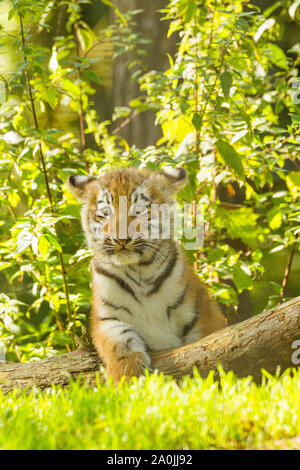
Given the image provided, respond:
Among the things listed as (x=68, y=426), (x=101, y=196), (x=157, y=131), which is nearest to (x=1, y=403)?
(x=68, y=426)

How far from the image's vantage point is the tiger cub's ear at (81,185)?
3.33m

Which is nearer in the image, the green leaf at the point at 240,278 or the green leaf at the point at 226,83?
the green leaf at the point at 226,83

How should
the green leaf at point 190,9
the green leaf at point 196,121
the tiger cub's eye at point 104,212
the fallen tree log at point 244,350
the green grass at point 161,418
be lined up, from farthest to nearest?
the green leaf at point 190,9, the green leaf at point 196,121, the tiger cub's eye at point 104,212, the fallen tree log at point 244,350, the green grass at point 161,418

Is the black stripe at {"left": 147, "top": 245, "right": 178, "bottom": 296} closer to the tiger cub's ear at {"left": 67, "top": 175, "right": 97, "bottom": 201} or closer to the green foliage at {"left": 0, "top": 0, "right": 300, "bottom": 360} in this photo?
the tiger cub's ear at {"left": 67, "top": 175, "right": 97, "bottom": 201}

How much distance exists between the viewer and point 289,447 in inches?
79.3

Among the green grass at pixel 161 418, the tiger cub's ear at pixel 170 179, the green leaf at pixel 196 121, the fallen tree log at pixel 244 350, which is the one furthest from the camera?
the green leaf at pixel 196 121

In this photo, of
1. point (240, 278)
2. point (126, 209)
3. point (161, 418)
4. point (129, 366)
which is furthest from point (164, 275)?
point (240, 278)

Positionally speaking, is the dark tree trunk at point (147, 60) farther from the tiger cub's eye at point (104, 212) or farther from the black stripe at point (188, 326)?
the black stripe at point (188, 326)

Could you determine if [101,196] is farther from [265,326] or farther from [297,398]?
[297,398]

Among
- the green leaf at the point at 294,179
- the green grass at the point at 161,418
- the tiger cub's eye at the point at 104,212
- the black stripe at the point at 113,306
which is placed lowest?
the green grass at the point at 161,418

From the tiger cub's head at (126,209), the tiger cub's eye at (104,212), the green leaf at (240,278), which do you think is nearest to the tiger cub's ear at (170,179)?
the tiger cub's head at (126,209)

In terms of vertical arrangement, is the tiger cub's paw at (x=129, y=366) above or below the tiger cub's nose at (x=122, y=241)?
below

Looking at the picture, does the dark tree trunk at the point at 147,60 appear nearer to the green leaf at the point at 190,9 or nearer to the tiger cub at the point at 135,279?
the green leaf at the point at 190,9

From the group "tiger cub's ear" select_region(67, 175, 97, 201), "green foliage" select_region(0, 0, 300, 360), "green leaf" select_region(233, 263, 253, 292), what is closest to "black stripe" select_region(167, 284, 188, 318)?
"tiger cub's ear" select_region(67, 175, 97, 201)
